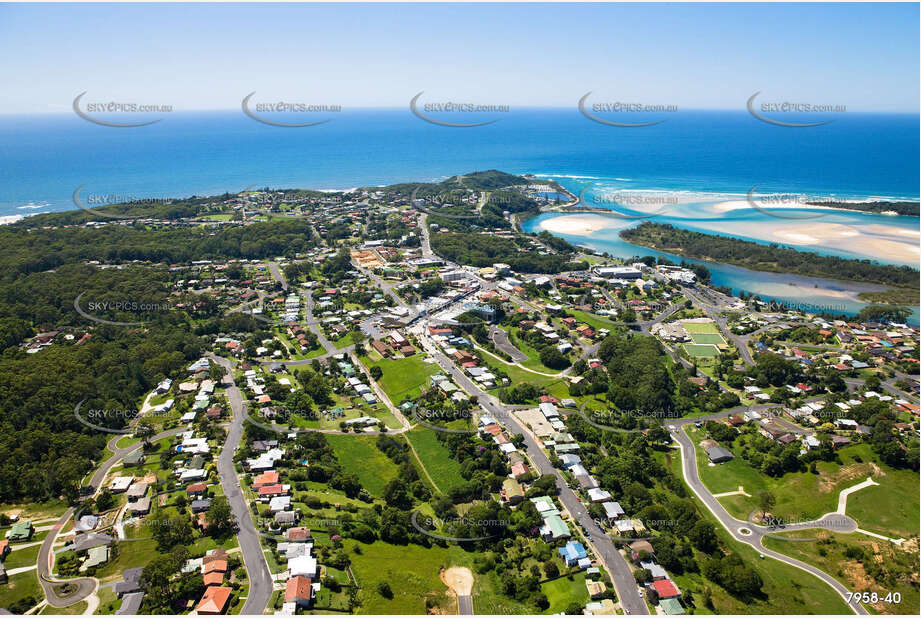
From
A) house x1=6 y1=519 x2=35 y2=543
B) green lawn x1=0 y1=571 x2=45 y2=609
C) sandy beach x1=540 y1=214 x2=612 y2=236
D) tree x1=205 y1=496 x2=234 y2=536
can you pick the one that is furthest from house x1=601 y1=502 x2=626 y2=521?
sandy beach x1=540 y1=214 x2=612 y2=236

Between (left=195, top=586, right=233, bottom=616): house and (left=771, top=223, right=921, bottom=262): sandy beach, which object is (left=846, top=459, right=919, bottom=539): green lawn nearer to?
(left=195, top=586, right=233, bottom=616): house

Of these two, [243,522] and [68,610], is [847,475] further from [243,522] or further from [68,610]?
[68,610]

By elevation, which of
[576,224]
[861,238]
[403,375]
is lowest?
[403,375]

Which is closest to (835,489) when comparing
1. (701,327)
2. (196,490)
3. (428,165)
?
(701,327)

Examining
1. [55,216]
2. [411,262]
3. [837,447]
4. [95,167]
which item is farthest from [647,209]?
[95,167]

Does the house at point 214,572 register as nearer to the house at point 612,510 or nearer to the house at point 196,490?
the house at point 196,490

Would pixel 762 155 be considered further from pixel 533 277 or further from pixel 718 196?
pixel 533 277
